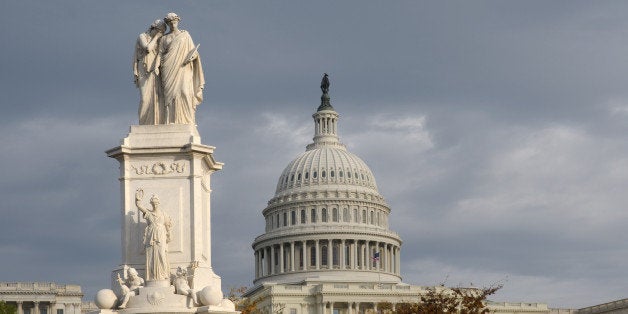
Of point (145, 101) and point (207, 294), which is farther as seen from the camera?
point (145, 101)

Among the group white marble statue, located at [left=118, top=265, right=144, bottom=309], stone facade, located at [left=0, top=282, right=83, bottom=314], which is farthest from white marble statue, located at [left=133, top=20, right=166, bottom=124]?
stone facade, located at [left=0, top=282, right=83, bottom=314]

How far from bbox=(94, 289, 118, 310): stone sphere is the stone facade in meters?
161

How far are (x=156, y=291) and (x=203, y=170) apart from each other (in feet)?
9.15

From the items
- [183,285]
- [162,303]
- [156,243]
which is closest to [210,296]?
[183,285]

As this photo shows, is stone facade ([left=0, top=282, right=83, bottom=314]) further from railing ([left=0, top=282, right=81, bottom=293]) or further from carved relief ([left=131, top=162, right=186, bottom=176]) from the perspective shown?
carved relief ([left=131, top=162, right=186, bottom=176])

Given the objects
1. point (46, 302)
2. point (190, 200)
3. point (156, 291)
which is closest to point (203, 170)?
point (190, 200)

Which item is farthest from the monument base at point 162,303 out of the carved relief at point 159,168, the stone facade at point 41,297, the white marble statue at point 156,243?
the stone facade at point 41,297

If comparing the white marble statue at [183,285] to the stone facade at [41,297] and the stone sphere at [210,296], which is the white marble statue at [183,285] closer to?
the stone sphere at [210,296]

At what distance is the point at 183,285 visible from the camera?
26.3 meters

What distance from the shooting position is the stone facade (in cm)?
18525

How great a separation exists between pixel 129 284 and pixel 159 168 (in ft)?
7.14

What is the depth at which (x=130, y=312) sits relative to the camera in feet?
85.4

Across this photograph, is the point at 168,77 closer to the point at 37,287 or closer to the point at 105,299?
the point at 105,299

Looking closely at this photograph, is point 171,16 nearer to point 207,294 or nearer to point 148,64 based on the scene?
point 148,64
